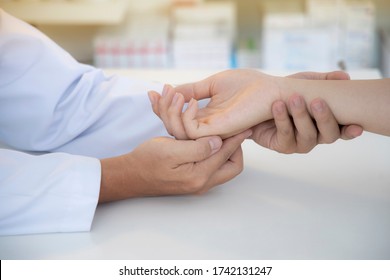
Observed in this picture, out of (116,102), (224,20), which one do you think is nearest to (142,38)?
(224,20)

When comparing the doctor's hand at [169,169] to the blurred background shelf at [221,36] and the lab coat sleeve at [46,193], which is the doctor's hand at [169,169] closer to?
the lab coat sleeve at [46,193]

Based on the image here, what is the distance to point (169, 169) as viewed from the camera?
82 centimetres

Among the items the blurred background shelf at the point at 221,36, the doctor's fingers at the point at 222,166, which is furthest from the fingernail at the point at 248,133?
the blurred background shelf at the point at 221,36

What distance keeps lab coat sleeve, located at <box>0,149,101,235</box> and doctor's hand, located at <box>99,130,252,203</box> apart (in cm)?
4

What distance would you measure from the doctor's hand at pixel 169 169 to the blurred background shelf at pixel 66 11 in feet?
5.03

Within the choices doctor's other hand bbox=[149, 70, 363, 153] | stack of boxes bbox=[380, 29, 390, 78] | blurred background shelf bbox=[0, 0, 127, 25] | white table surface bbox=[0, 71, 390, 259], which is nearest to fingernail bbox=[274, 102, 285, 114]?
doctor's other hand bbox=[149, 70, 363, 153]

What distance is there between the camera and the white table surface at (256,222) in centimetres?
71

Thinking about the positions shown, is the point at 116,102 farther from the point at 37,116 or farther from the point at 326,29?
the point at 326,29

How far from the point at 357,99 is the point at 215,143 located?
225 mm

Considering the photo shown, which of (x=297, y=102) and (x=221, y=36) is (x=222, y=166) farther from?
(x=221, y=36)

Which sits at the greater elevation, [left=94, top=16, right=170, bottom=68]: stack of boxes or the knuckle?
the knuckle

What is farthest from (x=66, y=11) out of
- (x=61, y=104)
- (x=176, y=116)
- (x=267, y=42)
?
(x=176, y=116)

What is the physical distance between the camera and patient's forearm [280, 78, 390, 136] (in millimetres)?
847

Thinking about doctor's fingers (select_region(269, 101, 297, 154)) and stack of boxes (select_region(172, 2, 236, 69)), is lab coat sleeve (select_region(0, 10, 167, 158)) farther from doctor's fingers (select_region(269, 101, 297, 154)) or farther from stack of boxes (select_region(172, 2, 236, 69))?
stack of boxes (select_region(172, 2, 236, 69))
